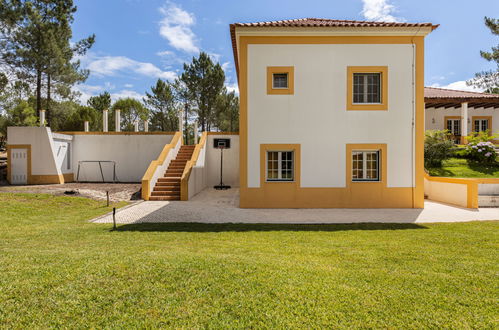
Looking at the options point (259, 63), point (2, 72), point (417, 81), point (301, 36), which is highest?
point (2, 72)

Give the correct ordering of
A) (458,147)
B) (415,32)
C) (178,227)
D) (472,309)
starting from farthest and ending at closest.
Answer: (458,147)
(415,32)
(178,227)
(472,309)

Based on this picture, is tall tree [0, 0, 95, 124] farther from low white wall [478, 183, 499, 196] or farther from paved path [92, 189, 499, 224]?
low white wall [478, 183, 499, 196]

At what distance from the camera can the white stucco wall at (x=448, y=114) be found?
1977 cm

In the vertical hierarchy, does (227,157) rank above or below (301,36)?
below

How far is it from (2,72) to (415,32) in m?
28.9

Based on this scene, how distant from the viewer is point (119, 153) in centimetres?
1711

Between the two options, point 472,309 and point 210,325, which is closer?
point 210,325

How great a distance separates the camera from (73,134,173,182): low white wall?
55.5 ft

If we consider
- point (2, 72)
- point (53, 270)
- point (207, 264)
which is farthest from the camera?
point (2, 72)

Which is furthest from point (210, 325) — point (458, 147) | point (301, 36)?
point (458, 147)

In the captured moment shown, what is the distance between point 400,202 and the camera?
33.6ft

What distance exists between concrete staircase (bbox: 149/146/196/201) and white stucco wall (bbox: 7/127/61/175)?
722 centimetres

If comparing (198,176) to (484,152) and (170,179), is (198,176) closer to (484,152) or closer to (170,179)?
(170,179)

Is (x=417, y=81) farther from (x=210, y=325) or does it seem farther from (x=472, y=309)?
(x=210, y=325)
